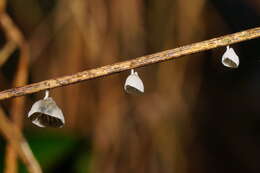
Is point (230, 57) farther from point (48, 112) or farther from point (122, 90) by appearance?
point (122, 90)

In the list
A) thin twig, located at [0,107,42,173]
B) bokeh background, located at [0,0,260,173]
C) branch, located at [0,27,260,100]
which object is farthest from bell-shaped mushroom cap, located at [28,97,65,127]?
bokeh background, located at [0,0,260,173]

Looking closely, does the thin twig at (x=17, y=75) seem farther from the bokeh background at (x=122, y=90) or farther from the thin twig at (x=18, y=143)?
the bokeh background at (x=122, y=90)

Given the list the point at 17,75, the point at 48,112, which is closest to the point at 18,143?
the point at 17,75

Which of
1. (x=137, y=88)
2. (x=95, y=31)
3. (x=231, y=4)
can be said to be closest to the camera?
(x=137, y=88)

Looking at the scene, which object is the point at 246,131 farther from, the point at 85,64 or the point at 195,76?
the point at 85,64

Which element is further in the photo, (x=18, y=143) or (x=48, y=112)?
(x=18, y=143)

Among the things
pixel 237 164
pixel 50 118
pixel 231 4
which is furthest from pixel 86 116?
pixel 50 118

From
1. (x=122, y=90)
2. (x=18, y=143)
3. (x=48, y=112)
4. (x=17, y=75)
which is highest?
(x=122, y=90)
